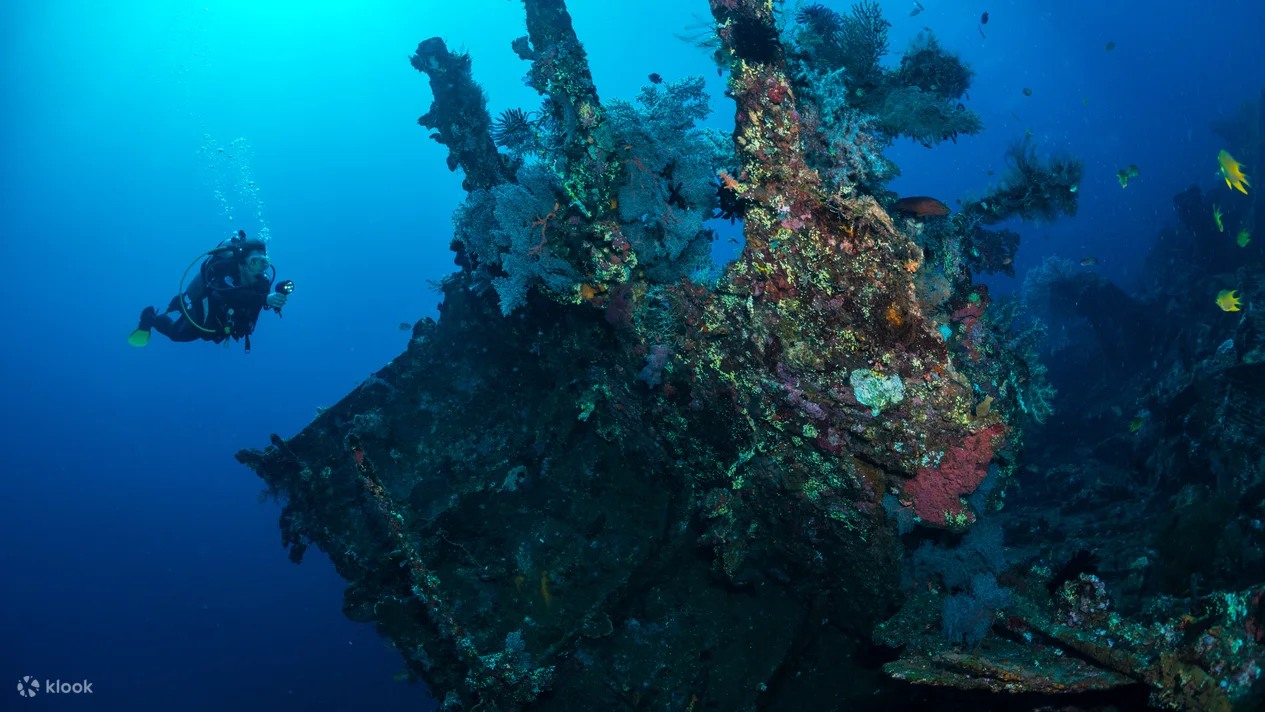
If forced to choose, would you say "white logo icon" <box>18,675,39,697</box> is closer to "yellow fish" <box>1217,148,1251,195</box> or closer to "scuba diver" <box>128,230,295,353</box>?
"scuba diver" <box>128,230,295,353</box>

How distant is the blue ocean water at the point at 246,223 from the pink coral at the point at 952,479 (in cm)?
2411

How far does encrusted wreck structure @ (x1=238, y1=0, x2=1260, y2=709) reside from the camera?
359cm

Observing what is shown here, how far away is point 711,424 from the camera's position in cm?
A: 470

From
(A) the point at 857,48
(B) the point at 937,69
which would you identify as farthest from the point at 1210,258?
(A) the point at 857,48

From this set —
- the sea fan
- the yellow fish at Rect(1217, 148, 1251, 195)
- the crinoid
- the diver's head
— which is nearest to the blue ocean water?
the diver's head

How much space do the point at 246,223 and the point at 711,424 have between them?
148 metres

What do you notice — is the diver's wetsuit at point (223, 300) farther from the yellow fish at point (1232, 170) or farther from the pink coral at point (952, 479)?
the yellow fish at point (1232, 170)

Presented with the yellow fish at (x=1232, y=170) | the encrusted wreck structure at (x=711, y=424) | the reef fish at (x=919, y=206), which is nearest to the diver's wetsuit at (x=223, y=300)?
the encrusted wreck structure at (x=711, y=424)

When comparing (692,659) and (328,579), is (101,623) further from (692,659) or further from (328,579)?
(692,659)

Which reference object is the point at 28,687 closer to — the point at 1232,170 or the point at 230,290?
the point at 230,290

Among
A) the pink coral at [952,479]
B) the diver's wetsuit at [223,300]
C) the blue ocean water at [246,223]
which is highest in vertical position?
the blue ocean water at [246,223]

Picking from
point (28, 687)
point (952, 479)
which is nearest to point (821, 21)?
point (952, 479)

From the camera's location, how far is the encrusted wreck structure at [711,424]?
3.59 meters

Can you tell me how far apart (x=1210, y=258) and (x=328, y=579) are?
42.1 m
